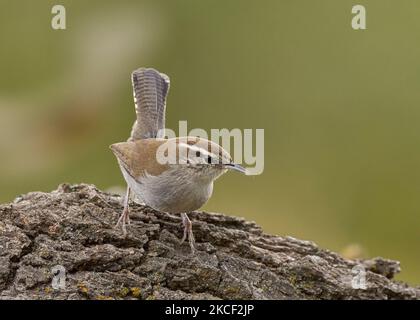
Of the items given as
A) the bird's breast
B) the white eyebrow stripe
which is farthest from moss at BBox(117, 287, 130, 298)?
the white eyebrow stripe

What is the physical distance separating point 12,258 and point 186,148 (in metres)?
1.32

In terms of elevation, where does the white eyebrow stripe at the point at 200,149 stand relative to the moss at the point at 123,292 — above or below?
above

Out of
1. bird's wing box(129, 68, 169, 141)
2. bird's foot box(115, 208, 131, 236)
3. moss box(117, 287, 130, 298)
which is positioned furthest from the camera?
bird's wing box(129, 68, 169, 141)

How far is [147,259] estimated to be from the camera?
15.8ft

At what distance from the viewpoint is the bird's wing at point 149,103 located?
5883 mm

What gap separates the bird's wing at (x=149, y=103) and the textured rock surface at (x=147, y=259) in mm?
659

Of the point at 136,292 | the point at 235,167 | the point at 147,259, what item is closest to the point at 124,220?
the point at 147,259

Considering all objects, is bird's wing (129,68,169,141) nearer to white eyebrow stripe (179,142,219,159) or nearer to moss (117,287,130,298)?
white eyebrow stripe (179,142,219,159)

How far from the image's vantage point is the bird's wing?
588cm

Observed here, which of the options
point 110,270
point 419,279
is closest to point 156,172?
point 110,270

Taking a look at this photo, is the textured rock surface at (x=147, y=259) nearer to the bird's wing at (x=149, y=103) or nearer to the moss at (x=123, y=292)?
the moss at (x=123, y=292)

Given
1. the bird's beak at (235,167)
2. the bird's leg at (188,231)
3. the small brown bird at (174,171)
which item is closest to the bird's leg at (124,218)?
the small brown bird at (174,171)

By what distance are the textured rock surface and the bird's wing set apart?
0.66 m
